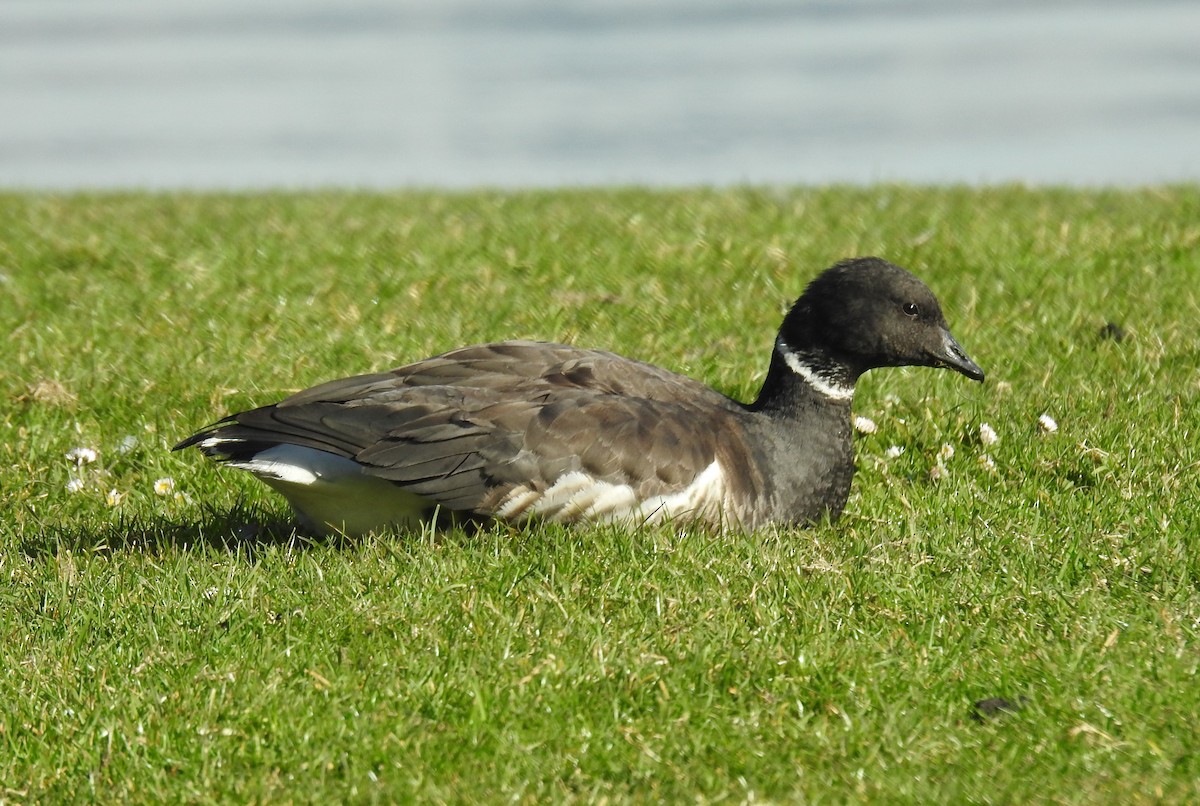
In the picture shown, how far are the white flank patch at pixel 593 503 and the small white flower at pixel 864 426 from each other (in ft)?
4.98

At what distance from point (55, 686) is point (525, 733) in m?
1.70

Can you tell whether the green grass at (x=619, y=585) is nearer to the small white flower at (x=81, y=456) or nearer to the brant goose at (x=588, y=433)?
the small white flower at (x=81, y=456)

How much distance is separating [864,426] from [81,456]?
3.90 meters

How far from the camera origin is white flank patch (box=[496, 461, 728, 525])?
6.17 meters

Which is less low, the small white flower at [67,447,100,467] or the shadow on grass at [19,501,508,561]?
the small white flower at [67,447,100,467]

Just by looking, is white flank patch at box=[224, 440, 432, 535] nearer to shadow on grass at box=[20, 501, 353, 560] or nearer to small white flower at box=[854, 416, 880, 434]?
shadow on grass at box=[20, 501, 353, 560]

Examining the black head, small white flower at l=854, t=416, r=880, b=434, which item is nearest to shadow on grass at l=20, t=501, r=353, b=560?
the black head

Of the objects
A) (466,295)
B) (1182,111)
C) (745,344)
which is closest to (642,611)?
(745,344)

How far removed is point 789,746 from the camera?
15.7 ft

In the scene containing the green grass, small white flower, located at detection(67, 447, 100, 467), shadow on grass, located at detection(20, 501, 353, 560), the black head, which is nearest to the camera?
the green grass

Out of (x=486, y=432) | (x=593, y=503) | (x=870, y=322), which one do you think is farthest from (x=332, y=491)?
(x=870, y=322)

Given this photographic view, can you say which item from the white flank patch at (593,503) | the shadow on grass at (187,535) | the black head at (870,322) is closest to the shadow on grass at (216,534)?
the shadow on grass at (187,535)

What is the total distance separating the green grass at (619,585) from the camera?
4.74 meters

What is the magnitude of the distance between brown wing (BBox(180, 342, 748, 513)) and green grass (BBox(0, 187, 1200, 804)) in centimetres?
28
